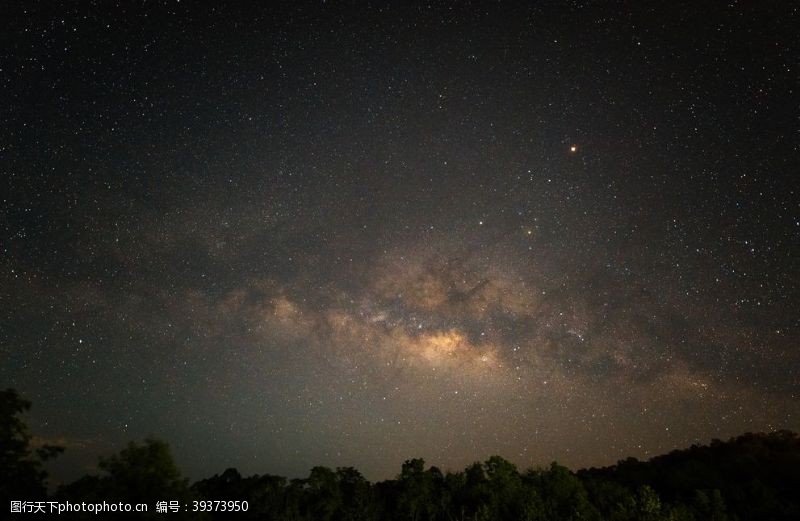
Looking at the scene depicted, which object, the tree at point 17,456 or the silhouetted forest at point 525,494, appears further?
the silhouetted forest at point 525,494

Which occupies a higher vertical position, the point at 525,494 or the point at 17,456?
the point at 17,456

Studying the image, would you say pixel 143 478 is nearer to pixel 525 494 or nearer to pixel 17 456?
pixel 17 456

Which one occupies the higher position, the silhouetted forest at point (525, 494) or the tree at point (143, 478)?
the tree at point (143, 478)

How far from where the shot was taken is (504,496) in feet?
145

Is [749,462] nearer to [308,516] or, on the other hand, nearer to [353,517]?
[353,517]

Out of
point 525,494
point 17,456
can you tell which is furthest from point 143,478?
point 525,494

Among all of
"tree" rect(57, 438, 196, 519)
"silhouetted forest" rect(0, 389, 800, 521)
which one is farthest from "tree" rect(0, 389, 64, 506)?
"silhouetted forest" rect(0, 389, 800, 521)

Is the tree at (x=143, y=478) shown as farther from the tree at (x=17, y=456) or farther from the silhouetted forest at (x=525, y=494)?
the silhouetted forest at (x=525, y=494)

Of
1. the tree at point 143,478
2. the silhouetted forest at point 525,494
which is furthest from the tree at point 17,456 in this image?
the silhouetted forest at point 525,494

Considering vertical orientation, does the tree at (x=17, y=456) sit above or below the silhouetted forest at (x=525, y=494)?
above

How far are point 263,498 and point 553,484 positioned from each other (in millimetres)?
27981

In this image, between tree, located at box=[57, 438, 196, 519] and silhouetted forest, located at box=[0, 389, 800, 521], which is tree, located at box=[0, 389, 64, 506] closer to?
tree, located at box=[57, 438, 196, 519]

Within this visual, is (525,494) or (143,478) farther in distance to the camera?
(525,494)

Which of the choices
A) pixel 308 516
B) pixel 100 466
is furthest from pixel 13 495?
pixel 308 516
